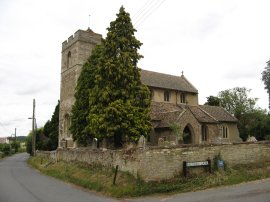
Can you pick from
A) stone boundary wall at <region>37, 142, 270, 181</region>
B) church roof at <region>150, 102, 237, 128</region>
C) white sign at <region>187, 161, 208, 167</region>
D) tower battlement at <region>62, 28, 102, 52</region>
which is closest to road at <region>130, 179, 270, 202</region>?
stone boundary wall at <region>37, 142, 270, 181</region>

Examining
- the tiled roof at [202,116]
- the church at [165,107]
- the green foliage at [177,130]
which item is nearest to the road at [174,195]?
the green foliage at [177,130]

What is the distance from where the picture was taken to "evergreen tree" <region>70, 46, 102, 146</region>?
3268 cm

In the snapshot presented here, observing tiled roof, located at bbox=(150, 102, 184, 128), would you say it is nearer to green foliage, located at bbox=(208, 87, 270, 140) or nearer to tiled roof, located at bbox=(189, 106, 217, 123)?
tiled roof, located at bbox=(189, 106, 217, 123)

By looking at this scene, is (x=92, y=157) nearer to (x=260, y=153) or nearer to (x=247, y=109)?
(x=260, y=153)

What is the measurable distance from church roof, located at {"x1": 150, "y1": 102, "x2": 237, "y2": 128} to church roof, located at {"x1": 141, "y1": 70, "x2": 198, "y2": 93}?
2.46m

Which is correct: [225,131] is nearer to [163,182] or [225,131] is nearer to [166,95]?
[166,95]

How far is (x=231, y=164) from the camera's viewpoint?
20.2 meters

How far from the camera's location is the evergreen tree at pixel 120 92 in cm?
2738

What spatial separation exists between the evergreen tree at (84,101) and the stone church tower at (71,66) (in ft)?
15.8

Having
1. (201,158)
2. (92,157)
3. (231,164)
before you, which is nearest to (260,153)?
(231,164)

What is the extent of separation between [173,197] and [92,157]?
375 inches

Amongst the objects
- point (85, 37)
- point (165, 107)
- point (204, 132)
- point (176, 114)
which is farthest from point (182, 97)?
point (85, 37)

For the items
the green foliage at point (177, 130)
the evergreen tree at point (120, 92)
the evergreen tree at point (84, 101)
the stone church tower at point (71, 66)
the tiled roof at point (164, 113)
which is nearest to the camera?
the evergreen tree at point (120, 92)

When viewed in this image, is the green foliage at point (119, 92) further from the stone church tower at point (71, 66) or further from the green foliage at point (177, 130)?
the stone church tower at point (71, 66)
